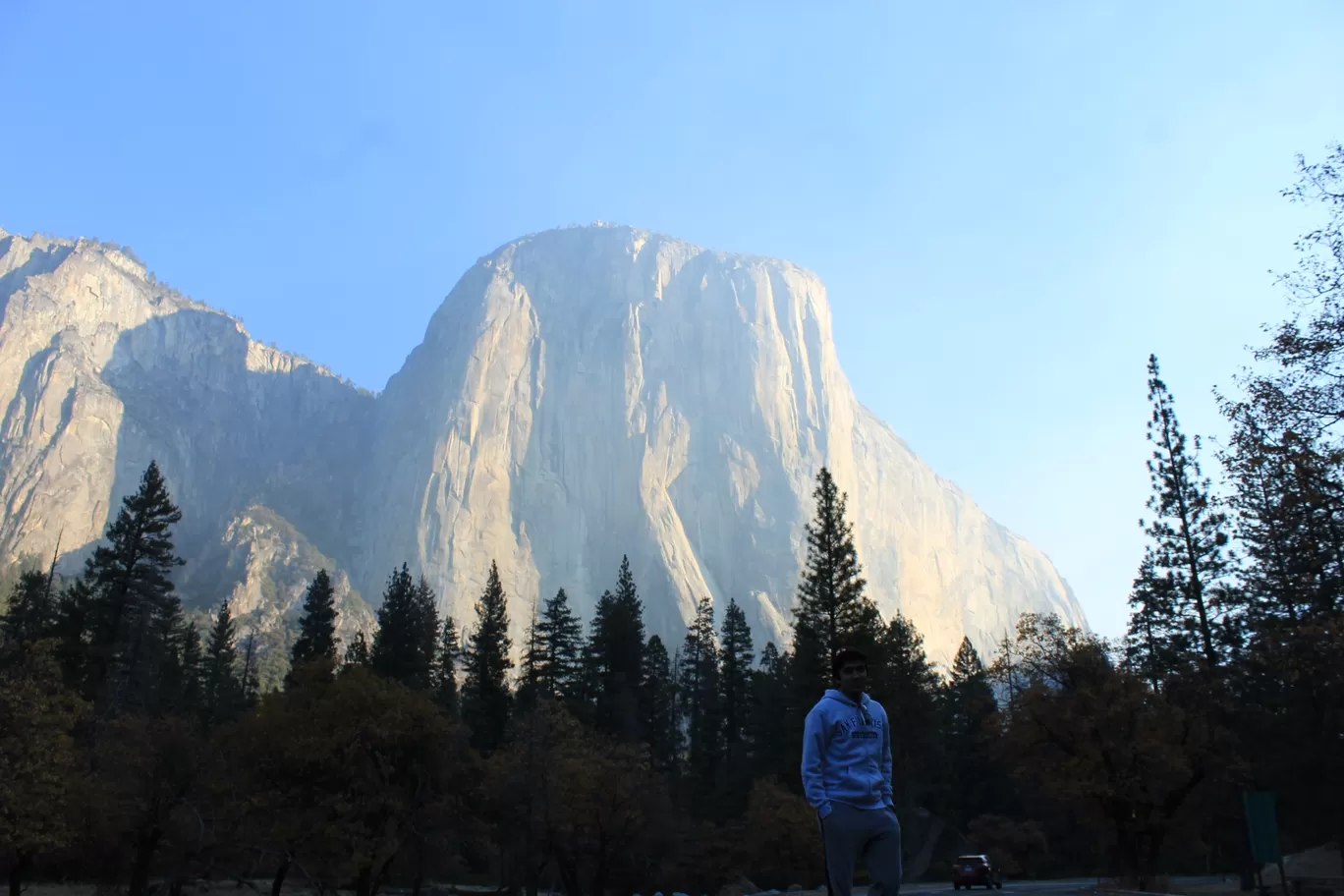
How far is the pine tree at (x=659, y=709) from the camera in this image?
69.1 m

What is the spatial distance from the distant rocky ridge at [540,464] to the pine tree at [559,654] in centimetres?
8027

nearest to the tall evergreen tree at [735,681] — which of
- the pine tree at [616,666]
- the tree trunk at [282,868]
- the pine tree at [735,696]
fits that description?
the pine tree at [735,696]

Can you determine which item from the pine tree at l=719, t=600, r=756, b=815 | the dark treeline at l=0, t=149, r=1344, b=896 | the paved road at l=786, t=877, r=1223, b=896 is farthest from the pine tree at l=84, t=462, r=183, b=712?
the paved road at l=786, t=877, r=1223, b=896

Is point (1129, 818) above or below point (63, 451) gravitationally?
below

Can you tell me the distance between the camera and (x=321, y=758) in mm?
30125

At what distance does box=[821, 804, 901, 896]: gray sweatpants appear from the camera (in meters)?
7.07

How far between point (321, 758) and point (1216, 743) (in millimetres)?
27869

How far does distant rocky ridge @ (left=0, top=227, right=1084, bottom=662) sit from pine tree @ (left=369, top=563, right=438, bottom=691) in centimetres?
8575

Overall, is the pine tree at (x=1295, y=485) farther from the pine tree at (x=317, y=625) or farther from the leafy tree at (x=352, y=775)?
the pine tree at (x=317, y=625)

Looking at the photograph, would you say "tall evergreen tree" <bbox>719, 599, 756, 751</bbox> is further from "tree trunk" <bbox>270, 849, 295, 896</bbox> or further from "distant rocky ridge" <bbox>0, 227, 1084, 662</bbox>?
"distant rocky ridge" <bbox>0, 227, 1084, 662</bbox>

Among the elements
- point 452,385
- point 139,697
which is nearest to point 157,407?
point 452,385

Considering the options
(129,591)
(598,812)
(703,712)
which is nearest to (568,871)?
(598,812)

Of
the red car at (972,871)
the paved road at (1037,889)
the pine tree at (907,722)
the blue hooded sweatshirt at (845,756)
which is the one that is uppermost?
the pine tree at (907,722)

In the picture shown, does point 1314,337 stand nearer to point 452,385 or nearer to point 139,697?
point 139,697
